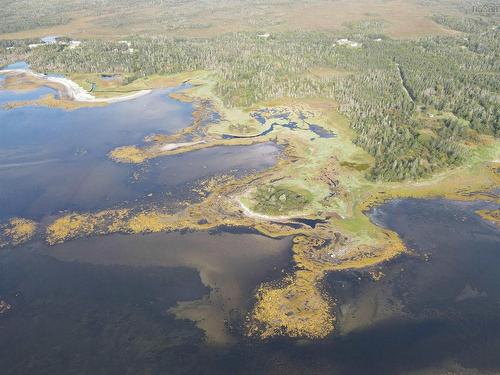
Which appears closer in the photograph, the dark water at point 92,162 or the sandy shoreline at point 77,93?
the dark water at point 92,162

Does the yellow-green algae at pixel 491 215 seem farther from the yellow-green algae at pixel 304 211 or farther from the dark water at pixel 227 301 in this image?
the yellow-green algae at pixel 304 211

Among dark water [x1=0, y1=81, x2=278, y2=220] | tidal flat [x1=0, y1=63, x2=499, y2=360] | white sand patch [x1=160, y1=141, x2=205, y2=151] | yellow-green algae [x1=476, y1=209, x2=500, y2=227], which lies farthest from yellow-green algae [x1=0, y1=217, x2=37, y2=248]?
yellow-green algae [x1=476, y1=209, x2=500, y2=227]

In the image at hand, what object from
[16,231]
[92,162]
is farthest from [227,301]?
[92,162]

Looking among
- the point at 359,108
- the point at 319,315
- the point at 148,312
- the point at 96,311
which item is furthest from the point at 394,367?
the point at 359,108

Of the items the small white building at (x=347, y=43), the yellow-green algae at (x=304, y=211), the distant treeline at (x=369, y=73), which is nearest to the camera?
the yellow-green algae at (x=304, y=211)

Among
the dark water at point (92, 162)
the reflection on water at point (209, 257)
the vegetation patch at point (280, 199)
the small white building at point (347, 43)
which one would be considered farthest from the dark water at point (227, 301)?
the small white building at point (347, 43)

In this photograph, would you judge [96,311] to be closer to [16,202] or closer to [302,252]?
[302,252]
